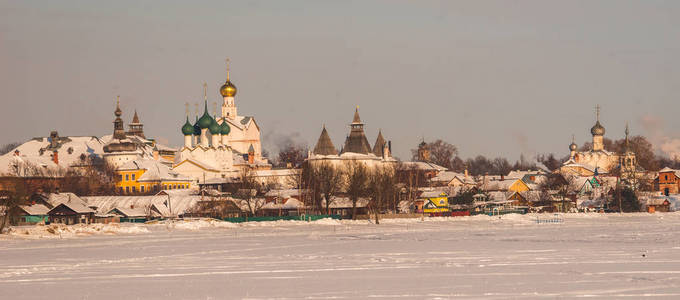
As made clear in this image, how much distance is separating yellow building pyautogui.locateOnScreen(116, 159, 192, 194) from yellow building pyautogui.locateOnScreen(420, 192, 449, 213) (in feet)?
98.5

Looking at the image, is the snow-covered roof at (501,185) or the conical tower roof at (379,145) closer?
the snow-covered roof at (501,185)

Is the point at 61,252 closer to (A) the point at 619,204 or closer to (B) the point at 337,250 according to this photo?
(B) the point at 337,250

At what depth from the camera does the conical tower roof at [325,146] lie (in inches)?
4582

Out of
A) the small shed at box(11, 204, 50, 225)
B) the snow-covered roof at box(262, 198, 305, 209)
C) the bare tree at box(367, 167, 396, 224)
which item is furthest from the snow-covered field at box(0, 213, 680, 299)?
the snow-covered roof at box(262, 198, 305, 209)

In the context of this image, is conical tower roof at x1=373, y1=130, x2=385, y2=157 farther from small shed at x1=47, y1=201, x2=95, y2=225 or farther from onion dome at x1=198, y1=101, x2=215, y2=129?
small shed at x1=47, y1=201, x2=95, y2=225

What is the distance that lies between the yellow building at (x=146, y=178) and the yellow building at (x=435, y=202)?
98.5ft

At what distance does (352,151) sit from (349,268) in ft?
320

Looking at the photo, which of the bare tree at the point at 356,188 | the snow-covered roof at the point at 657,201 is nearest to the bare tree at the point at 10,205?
the bare tree at the point at 356,188

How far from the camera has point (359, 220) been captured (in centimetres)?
7275

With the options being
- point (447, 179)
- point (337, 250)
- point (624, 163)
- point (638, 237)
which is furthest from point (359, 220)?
point (624, 163)

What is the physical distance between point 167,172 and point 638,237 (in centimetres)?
7407

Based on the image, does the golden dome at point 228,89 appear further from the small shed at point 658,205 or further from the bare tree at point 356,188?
the small shed at point 658,205

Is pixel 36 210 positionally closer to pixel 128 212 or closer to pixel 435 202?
pixel 128 212

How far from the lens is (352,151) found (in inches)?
4899
